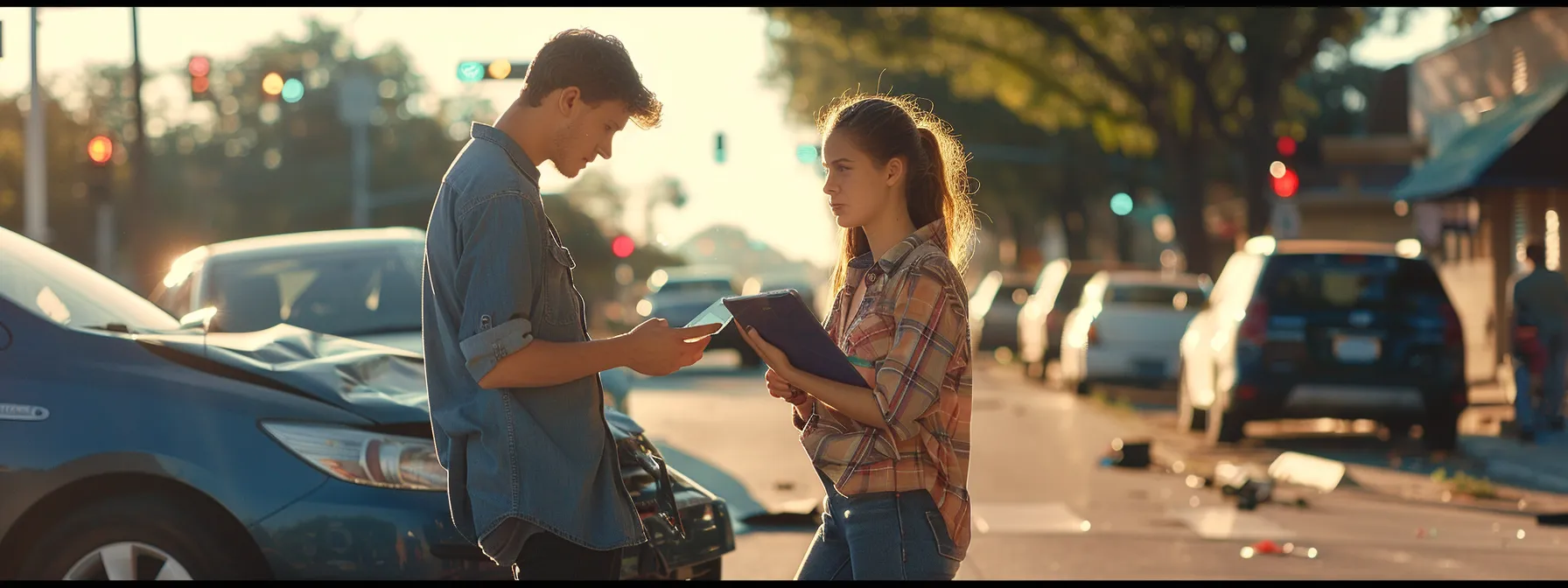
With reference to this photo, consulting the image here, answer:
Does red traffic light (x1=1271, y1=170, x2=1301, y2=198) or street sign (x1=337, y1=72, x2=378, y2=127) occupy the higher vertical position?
street sign (x1=337, y1=72, x2=378, y2=127)

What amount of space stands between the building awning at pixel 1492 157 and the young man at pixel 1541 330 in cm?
441

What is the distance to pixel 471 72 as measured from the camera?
22.2 metres

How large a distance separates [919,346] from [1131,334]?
19.9 meters

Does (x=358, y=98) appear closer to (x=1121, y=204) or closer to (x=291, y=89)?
(x=1121, y=204)

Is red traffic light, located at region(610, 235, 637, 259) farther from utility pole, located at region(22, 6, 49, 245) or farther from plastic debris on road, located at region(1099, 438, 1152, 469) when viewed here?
plastic debris on road, located at region(1099, 438, 1152, 469)

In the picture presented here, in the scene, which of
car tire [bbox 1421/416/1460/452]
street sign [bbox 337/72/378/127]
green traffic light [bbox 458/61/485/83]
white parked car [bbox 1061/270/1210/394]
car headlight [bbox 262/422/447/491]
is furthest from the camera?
street sign [bbox 337/72/378/127]

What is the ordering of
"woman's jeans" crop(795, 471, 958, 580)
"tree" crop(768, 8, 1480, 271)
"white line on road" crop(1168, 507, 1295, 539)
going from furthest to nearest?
"tree" crop(768, 8, 1480, 271), "white line on road" crop(1168, 507, 1295, 539), "woman's jeans" crop(795, 471, 958, 580)

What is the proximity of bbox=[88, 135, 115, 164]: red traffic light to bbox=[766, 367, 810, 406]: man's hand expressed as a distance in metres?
23.8

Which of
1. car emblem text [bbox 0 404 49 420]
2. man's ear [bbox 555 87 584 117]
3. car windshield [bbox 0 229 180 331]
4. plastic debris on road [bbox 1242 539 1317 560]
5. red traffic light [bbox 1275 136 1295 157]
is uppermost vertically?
red traffic light [bbox 1275 136 1295 157]

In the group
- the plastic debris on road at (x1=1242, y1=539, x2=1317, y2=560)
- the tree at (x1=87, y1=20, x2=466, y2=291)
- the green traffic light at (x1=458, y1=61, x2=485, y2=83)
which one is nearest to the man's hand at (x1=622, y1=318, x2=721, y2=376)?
the plastic debris on road at (x1=1242, y1=539, x2=1317, y2=560)

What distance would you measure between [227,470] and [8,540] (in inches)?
24.7

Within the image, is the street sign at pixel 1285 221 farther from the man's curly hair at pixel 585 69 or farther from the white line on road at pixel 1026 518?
the man's curly hair at pixel 585 69

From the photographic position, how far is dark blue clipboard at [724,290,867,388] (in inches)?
155

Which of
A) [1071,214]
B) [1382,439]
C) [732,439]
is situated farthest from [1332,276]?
[1071,214]
